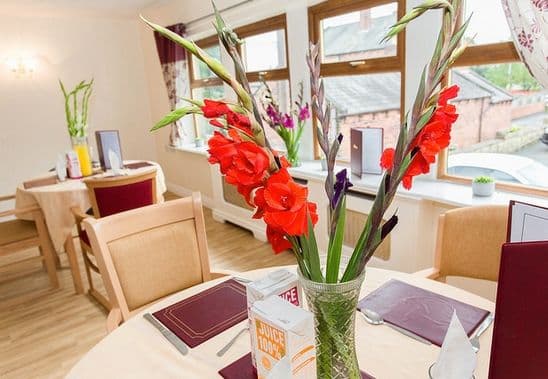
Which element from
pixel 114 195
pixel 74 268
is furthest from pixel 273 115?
pixel 74 268

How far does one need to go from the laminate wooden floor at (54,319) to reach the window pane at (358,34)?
159 centimetres

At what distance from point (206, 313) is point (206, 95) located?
3.73 m

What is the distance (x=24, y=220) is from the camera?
3033 mm

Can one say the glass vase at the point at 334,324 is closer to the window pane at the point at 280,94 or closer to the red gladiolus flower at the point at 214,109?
the red gladiolus flower at the point at 214,109

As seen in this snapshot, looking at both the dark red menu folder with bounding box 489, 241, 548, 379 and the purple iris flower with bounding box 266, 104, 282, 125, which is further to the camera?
the purple iris flower with bounding box 266, 104, 282, 125

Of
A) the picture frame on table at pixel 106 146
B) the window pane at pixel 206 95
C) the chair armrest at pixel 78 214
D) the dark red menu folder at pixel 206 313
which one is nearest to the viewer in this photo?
the dark red menu folder at pixel 206 313

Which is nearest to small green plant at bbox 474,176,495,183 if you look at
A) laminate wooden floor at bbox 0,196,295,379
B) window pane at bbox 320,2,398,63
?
window pane at bbox 320,2,398,63

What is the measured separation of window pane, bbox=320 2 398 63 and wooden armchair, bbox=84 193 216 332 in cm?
171

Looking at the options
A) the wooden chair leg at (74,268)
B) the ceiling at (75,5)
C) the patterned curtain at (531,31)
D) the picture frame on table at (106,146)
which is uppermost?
the ceiling at (75,5)

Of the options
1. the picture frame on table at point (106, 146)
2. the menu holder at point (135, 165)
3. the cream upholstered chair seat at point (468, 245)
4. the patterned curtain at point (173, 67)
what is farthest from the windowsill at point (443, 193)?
the patterned curtain at point (173, 67)

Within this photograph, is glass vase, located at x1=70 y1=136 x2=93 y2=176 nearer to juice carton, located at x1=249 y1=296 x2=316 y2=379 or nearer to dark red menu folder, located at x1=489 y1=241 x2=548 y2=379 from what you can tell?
juice carton, located at x1=249 y1=296 x2=316 y2=379

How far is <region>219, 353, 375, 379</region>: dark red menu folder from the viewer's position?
86cm

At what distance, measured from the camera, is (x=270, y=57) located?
3.43 m

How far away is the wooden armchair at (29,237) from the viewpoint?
2668 mm
